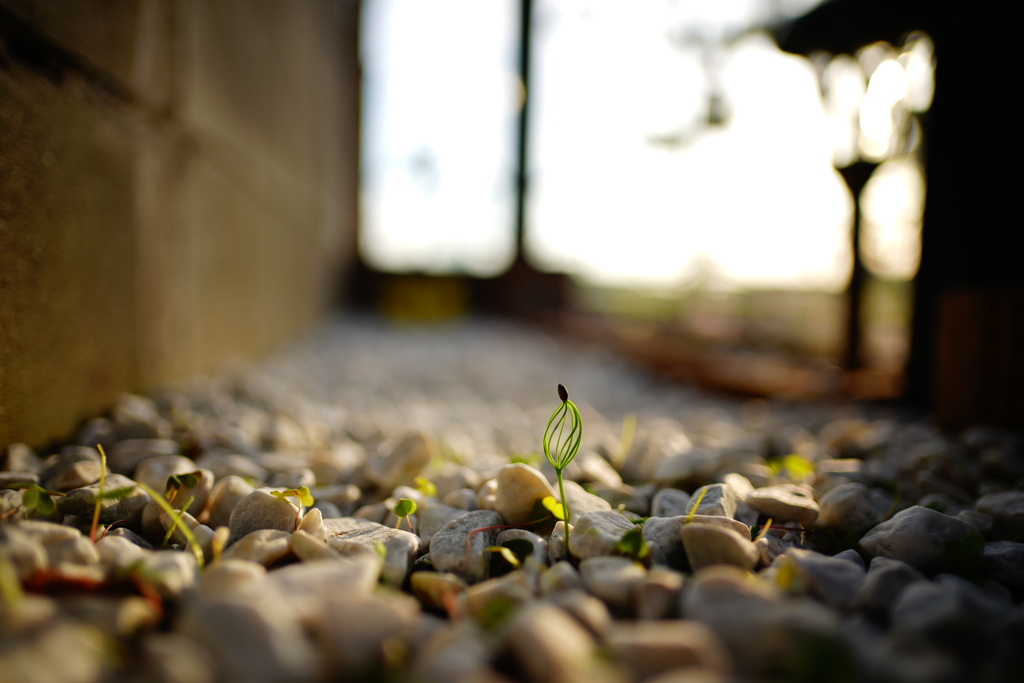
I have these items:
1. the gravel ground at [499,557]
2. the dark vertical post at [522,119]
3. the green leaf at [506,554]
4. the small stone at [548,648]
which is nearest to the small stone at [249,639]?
the gravel ground at [499,557]

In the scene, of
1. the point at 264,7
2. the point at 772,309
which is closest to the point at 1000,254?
the point at 264,7

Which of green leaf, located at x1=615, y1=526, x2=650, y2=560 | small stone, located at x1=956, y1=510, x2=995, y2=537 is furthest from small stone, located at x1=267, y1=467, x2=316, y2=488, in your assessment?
small stone, located at x1=956, y1=510, x2=995, y2=537

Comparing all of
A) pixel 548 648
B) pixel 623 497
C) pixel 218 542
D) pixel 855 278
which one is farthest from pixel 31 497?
pixel 855 278

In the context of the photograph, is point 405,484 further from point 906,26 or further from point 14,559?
point 906,26

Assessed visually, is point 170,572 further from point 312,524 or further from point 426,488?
point 426,488

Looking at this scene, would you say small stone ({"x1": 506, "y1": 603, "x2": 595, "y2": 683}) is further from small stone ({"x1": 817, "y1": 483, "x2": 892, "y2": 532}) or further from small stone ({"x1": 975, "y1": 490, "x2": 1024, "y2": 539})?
small stone ({"x1": 975, "y1": 490, "x2": 1024, "y2": 539})

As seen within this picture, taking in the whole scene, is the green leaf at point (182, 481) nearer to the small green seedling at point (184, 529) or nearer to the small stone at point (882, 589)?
the small green seedling at point (184, 529)
